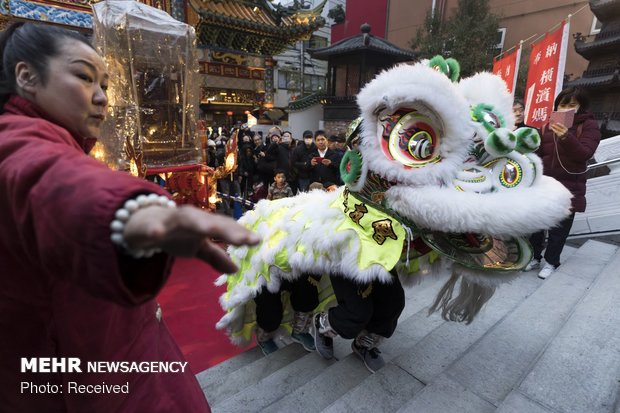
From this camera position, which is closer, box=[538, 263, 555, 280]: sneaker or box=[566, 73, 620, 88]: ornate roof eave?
box=[538, 263, 555, 280]: sneaker

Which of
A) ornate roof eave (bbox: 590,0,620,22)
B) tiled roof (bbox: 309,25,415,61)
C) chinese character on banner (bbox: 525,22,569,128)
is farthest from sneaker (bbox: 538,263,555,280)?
tiled roof (bbox: 309,25,415,61)

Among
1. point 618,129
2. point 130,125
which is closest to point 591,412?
point 130,125

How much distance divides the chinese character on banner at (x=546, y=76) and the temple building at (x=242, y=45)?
8874 millimetres

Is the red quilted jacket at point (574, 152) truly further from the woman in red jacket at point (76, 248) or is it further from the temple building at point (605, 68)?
the temple building at point (605, 68)

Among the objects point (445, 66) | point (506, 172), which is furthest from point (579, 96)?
point (506, 172)

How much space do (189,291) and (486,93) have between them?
3.25 metres

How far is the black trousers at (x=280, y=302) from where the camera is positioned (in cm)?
231

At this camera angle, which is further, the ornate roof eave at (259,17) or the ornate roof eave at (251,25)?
the ornate roof eave at (251,25)

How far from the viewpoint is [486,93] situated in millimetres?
1700

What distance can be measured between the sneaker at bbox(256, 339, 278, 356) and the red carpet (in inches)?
11.6

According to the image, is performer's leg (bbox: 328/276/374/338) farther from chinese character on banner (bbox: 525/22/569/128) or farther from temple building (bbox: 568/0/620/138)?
temple building (bbox: 568/0/620/138)

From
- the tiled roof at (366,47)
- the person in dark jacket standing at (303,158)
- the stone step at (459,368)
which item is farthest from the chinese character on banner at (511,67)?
the tiled roof at (366,47)

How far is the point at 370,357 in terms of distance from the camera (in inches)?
83.7

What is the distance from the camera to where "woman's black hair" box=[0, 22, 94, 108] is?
770 millimetres
